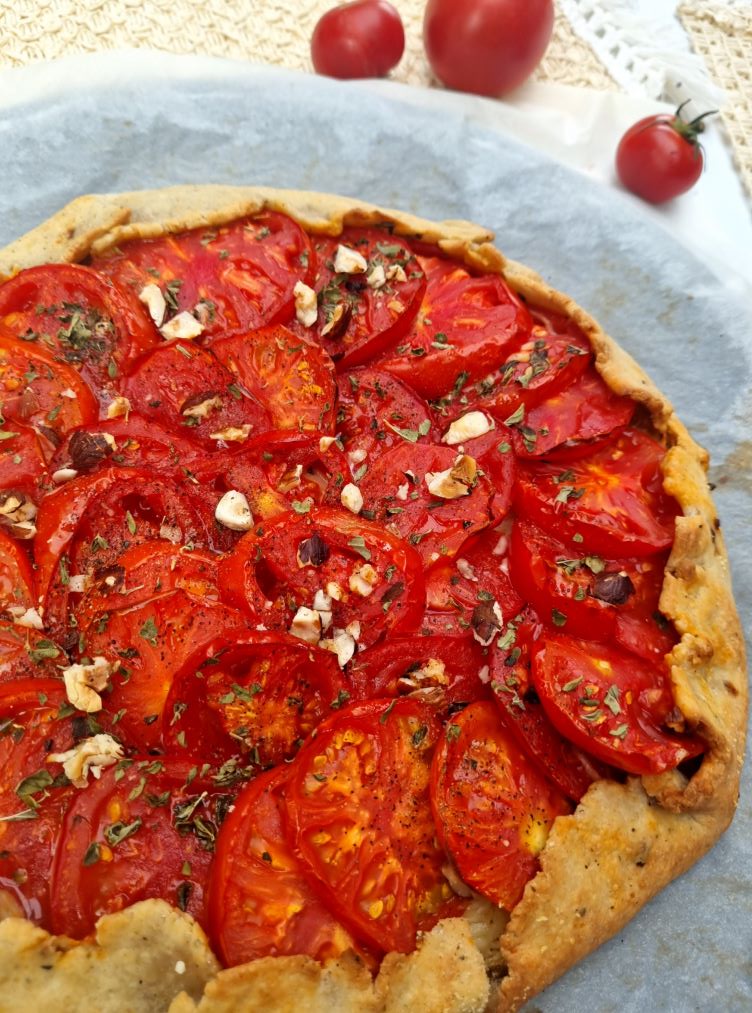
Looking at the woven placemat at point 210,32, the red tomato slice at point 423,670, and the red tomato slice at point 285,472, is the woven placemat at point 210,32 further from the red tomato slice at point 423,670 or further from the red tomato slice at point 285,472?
the red tomato slice at point 423,670

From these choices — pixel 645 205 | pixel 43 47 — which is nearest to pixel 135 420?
pixel 43 47

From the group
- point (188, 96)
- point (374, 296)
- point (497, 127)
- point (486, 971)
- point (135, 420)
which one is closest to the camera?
point (486, 971)

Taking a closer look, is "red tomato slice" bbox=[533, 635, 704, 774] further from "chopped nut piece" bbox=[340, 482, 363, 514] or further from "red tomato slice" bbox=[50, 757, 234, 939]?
"red tomato slice" bbox=[50, 757, 234, 939]

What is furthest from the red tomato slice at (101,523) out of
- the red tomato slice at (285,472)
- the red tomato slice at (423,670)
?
the red tomato slice at (423,670)

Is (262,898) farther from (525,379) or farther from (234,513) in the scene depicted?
(525,379)

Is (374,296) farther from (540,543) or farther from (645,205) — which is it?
(645,205)

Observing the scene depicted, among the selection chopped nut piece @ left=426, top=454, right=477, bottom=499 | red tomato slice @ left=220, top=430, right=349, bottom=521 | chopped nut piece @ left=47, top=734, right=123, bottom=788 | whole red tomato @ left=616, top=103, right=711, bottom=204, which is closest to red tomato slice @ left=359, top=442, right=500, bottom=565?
chopped nut piece @ left=426, top=454, right=477, bottom=499

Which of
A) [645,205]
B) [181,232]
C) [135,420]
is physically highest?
[645,205]
